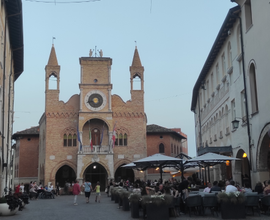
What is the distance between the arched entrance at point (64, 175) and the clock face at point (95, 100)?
738cm

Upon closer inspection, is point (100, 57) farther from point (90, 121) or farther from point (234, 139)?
point (234, 139)

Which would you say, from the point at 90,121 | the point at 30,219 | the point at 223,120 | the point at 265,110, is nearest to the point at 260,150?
the point at 265,110

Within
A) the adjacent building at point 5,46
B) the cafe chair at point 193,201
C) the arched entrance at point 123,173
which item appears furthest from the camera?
the arched entrance at point 123,173

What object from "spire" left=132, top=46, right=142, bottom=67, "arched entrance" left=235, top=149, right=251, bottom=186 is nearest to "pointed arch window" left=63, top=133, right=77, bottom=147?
"spire" left=132, top=46, right=142, bottom=67

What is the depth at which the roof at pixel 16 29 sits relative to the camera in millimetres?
21312

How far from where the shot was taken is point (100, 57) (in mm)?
42312

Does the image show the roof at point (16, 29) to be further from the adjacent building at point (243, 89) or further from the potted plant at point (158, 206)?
the potted plant at point (158, 206)

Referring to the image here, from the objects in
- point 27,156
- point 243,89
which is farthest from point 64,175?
point 243,89

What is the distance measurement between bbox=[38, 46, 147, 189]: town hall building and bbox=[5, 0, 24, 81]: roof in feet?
33.2

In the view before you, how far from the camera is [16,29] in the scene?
2408 centimetres

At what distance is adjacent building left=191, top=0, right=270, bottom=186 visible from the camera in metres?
16.0

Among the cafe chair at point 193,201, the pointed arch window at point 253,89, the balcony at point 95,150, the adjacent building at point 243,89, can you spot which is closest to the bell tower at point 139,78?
the balcony at point 95,150

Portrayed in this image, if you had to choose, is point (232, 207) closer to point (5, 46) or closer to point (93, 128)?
point (5, 46)

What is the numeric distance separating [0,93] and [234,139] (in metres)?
12.9
